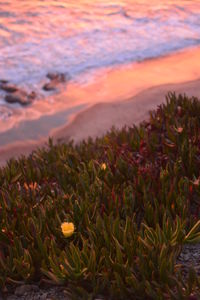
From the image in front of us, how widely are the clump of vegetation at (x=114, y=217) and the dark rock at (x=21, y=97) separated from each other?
Result: 298cm

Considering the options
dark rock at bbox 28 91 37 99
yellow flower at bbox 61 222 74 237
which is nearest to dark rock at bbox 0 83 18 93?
dark rock at bbox 28 91 37 99

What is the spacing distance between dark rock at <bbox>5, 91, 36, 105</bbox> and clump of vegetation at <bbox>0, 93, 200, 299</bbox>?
2977 millimetres

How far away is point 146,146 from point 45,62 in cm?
449

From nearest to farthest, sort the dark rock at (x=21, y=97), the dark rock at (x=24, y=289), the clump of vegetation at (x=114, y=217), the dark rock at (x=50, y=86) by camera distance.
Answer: the clump of vegetation at (x=114, y=217), the dark rock at (x=24, y=289), the dark rock at (x=21, y=97), the dark rock at (x=50, y=86)

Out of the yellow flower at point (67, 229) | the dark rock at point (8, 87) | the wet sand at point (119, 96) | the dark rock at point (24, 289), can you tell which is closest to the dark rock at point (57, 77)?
the wet sand at point (119, 96)

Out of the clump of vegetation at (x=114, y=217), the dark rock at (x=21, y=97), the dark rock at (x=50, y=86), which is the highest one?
the dark rock at (x=50, y=86)

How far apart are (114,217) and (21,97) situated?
14.8 ft

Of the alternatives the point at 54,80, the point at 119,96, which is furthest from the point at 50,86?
the point at 119,96

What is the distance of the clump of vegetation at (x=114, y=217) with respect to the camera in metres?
2.73

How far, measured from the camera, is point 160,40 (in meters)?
8.70

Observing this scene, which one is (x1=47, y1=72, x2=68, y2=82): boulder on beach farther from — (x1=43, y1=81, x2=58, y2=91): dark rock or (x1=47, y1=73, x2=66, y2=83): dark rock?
(x1=43, y1=81, x2=58, y2=91): dark rock

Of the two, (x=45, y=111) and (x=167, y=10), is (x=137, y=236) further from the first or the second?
(x=167, y=10)

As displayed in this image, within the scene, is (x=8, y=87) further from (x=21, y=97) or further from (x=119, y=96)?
(x=119, y=96)

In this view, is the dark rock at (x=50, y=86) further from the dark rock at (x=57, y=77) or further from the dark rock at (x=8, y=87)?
the dark rock at (x=8, y=87)
